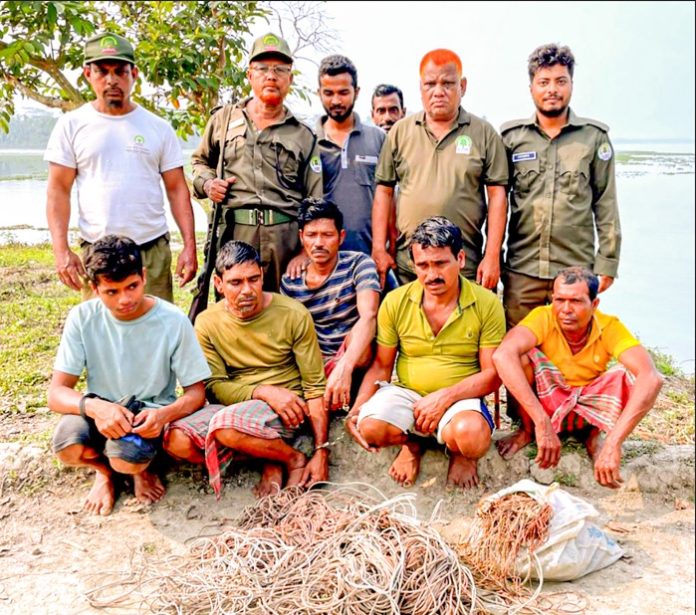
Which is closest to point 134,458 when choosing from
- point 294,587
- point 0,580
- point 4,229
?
point 0,580

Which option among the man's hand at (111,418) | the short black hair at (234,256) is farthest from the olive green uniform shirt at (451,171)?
the man's hand at (111,418)

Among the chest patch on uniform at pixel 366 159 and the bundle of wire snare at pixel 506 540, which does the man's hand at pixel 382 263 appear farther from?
the bundle of wire snare at pixel 506 540

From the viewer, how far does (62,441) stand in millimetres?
3326

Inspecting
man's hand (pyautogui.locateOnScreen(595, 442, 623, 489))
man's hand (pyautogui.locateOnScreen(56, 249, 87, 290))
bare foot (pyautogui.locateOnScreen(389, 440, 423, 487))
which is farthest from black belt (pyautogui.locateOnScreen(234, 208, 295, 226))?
man's hand (pyautogui.locateOnScreen(595, 442, 623, 489))

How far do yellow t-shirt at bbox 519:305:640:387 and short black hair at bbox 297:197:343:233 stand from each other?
121 centimetres

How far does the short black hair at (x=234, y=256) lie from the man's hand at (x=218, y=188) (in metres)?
0.62

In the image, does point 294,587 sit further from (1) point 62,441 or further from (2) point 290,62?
(2) point 290,62

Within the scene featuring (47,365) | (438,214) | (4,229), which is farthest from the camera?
(4,229)

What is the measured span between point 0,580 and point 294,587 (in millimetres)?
1411

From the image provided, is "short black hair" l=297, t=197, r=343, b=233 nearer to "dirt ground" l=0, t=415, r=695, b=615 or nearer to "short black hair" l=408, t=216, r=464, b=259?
"short black hair" l=408, t=216, r=464, b=259

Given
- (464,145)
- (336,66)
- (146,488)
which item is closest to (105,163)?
(336,66)

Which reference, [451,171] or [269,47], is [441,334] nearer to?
[451,171]

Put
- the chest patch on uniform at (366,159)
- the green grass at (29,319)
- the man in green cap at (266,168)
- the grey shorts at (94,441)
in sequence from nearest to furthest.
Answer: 1. the grey shorts at (94,441)
2. the man in green cap at (266,168)
3. the chest patch on uniform at (366,159)
4. the green grass at (29,319)

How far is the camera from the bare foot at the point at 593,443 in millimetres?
3753
